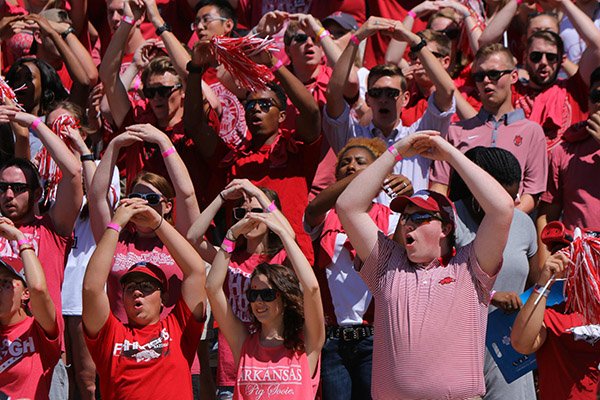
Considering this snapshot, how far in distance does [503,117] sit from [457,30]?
1.60 meters

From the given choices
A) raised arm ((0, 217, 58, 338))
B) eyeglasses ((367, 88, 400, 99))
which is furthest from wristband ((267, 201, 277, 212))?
eyeglasses ((367, 88, 400, 99))

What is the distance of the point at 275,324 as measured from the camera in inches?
267

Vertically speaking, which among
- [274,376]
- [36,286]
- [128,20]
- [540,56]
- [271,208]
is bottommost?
[274,376]

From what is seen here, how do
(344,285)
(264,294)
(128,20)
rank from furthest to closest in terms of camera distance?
(128,20)
(344,285)
(264,294)

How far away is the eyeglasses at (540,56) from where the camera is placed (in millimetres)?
8977

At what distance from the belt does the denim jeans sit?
24 millimetres

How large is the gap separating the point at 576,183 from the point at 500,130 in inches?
24.5

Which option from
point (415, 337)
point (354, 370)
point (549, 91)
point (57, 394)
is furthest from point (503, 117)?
point (57, 394)

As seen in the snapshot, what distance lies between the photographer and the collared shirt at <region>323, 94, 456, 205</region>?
824 cm

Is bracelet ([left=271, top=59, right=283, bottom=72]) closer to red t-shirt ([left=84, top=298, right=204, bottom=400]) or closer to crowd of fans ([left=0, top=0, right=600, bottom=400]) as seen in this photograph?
crowd of fans ([left=0, top=0, right=600, bottom=400])

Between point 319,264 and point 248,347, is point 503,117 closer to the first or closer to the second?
point 319,264

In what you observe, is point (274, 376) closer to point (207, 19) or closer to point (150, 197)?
point (150, 197)

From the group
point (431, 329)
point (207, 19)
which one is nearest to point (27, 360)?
point (431, 329)

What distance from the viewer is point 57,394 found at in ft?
24.7
